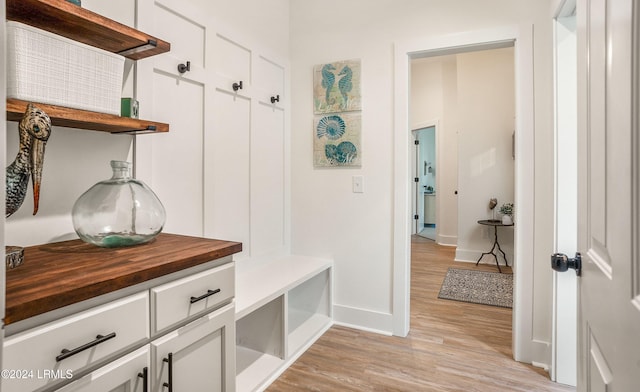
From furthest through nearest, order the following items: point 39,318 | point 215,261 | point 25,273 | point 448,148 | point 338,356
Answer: point 448,148 < point 338,356 < point 215,261 < point 25,273 < point 39,318

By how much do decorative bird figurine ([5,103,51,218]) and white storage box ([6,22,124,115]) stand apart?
12 cm

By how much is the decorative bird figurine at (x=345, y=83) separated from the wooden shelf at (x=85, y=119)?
147 centimetres

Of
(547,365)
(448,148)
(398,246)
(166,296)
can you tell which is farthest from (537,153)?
(448,148)

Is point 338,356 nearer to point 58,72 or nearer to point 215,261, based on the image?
point 215,261

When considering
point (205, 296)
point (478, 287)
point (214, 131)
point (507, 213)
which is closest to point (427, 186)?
point (507, 213)

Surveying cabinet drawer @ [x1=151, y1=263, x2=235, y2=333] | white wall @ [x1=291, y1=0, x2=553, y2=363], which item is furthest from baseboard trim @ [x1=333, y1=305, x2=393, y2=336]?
cabinet drawer @ [x1=151, y1=263, x2=235, y2=333]

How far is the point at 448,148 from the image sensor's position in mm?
5848

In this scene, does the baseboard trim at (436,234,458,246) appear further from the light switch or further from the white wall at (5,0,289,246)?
the white wall at (5,0,289,246)

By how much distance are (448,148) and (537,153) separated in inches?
154

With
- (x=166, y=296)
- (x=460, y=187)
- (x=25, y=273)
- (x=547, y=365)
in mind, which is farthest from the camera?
(x=460, y=187)

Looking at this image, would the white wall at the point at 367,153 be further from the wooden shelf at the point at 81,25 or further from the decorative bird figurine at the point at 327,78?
the wooden shelf at the point at 81,25

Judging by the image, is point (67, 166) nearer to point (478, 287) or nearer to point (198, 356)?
point (198, 356)

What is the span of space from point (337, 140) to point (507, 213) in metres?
3.00

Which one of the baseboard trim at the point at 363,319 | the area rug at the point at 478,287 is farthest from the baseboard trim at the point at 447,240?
the baseboard trim at the point at 363,319
